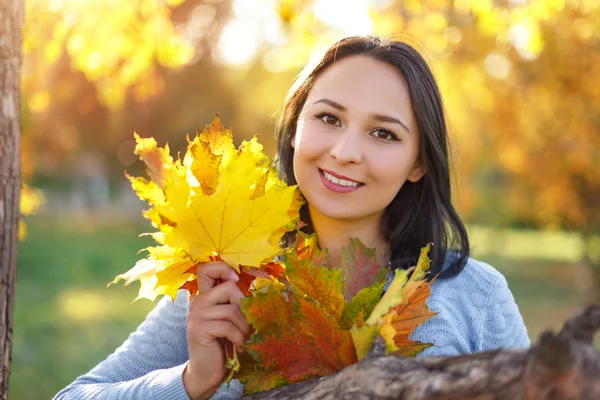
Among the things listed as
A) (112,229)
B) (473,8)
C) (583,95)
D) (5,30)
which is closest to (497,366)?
(5,30)

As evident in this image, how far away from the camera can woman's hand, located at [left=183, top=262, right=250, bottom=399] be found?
1.39m

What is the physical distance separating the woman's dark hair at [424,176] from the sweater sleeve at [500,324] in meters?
0.13

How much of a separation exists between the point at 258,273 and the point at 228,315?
0.11 meters

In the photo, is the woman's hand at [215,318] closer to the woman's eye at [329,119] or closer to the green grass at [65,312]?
Result: the woman's eye at [329,119]

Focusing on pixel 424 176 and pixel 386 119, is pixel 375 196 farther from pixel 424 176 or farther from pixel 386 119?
pixel 424 176

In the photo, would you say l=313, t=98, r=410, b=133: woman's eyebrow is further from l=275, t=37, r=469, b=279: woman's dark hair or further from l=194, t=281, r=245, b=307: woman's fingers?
l=194, t=281, r=245, b=307: woman's fingers

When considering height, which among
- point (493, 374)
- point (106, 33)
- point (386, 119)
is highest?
point (106, 33)

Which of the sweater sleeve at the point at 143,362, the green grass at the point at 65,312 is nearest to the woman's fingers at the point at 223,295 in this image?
the sweater sleeve at the point at 143,362

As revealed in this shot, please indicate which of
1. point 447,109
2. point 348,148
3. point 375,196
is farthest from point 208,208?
point 447,109

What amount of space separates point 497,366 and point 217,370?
0.66 meters

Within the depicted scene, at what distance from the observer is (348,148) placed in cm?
183

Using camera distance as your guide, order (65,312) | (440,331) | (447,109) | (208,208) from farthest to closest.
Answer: (65,312), (447,109), (440,331), (208,208)

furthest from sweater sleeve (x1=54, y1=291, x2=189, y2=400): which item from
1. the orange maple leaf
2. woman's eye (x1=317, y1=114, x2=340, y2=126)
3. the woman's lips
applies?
woman's eye (x1=317, y1=114, x2=340, y2=126)

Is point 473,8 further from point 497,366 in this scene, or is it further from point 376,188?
point 497,366
